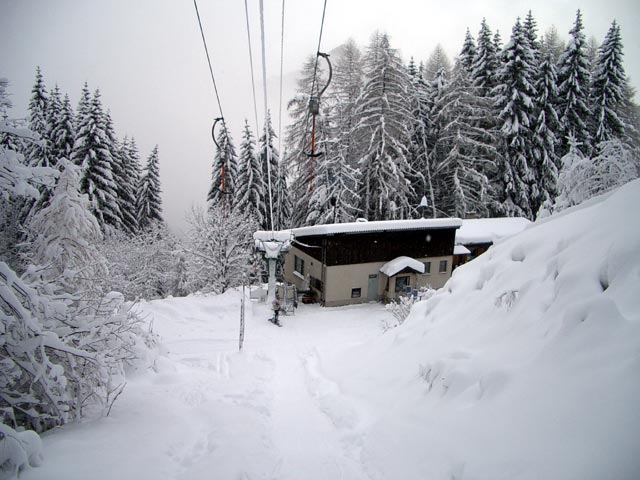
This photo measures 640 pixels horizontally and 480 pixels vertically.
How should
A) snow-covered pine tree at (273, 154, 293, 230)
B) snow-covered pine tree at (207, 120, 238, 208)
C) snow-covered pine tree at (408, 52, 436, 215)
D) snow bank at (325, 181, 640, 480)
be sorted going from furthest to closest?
1. snow-covered pine tree at (207, 120, 238, 208)
2. snow-covered pine tree at (273, 154, 293, 230)
3. snow-covered pine tree at (408, 52, 436, 215)
4. snow bank at (325, 181, 640, 480)

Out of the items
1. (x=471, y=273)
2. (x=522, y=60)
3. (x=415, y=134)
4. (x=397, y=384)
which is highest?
(x=522, y=60)

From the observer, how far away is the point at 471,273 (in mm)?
9305

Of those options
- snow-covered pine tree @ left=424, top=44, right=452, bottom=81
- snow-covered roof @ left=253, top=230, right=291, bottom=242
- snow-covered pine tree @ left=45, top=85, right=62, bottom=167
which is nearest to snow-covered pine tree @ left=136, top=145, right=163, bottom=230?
snow-covered pine tree @ left=45, top=85, right=62, bottom=167

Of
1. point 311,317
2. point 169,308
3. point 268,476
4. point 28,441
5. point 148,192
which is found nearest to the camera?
point 28,441

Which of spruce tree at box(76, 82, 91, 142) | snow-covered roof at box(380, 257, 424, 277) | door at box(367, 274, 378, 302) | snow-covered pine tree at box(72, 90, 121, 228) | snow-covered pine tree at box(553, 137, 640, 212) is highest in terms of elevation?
spruce tree at box(76, 82, 91, 142)

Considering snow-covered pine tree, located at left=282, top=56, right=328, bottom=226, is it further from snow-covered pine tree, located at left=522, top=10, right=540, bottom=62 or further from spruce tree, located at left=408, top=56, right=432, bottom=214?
snow-covered pine tree, located at left=522, top=10, right=540, bottom=62

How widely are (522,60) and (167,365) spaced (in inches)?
1410

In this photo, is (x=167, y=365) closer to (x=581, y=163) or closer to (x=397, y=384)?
(x=397, y=384)

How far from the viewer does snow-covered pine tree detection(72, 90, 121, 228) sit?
27.3 m

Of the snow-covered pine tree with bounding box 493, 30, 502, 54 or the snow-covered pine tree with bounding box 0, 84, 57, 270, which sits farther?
the snow-covered pine tree with bounding box 493, 30, 502, 54

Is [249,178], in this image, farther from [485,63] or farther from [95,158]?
[485,63]

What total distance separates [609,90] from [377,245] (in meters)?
26.6

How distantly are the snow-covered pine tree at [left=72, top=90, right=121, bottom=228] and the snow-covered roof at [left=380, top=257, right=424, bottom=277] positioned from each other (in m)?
21.1

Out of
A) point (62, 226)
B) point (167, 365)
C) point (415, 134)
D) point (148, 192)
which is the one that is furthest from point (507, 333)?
point (148, 192)
